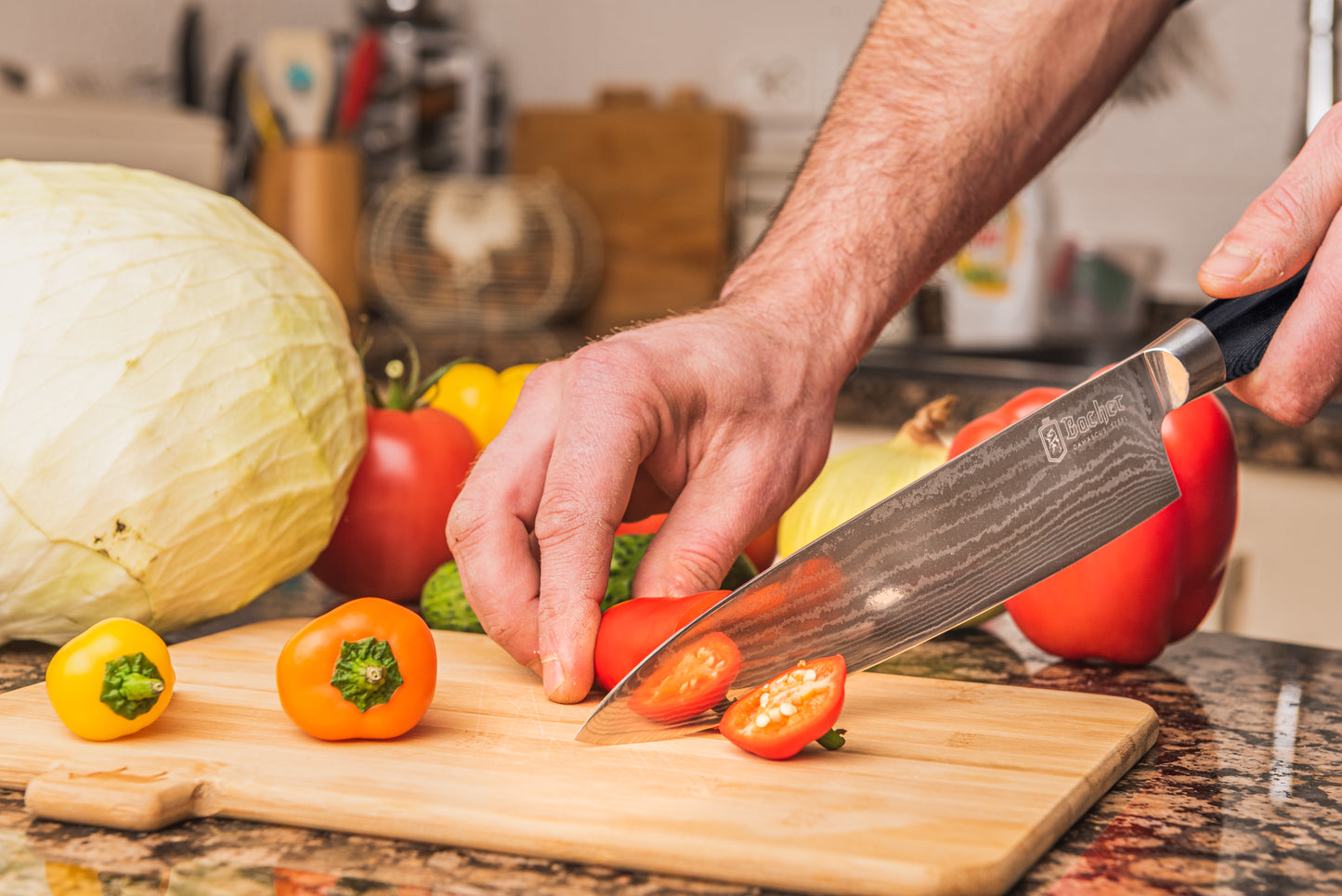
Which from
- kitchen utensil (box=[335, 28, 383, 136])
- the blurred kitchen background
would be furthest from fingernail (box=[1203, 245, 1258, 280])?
kitchen utensil (box=[335, 28, 383, 136])

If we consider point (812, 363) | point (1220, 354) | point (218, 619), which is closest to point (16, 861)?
point (218, 619)

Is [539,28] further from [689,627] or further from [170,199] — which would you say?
[689,627]

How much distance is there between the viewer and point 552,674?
82cm

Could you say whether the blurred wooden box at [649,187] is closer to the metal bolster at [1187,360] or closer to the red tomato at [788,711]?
the metal bolster at [1187,360]

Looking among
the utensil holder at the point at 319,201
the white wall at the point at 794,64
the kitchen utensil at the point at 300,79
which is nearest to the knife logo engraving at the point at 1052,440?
the white wall at the point at 794,64

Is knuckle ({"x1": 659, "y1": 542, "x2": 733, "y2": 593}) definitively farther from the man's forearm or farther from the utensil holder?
the utensil holder

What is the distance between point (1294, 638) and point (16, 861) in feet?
5.53

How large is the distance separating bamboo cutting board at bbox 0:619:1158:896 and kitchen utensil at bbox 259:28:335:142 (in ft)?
8.13

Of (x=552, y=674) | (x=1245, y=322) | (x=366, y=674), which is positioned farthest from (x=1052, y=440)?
(x=366, y=674)

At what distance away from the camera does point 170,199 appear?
995 mm

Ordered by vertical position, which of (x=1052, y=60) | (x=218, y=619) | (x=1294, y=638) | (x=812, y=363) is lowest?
(x=1294, y=638)

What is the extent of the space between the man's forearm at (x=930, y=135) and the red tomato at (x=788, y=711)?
0.38 metres

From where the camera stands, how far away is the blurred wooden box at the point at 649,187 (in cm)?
318

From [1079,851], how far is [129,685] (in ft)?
1.71
